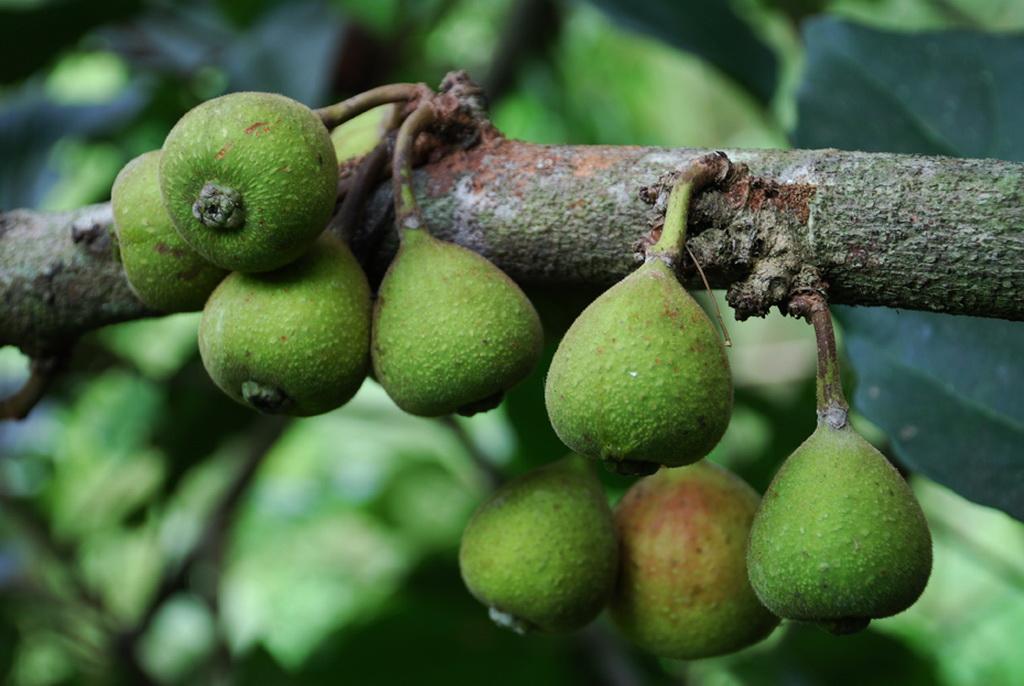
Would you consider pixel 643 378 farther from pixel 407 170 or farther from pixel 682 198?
pixel 407 170

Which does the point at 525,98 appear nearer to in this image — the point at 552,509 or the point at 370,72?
the point at 370,72

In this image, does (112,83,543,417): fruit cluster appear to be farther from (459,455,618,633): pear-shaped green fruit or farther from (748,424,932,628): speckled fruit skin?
(748,424,932,628): speckled fruit skin

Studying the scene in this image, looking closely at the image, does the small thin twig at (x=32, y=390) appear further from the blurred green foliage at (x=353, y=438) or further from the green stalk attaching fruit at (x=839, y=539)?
the green stalk attaching fruit at (x=839, y=539)

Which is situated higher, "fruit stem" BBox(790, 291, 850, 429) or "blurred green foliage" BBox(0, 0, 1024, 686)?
"fruit stem" BBox(790, 291, 850, 429)

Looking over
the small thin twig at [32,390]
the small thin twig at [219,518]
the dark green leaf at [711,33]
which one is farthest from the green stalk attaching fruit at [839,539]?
the small thin twig at [219,518]

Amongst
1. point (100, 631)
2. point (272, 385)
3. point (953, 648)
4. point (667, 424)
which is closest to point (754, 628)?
point (667, 424)

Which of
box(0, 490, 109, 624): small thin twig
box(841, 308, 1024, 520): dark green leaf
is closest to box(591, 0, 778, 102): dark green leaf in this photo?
box(841, 308, 1024, 520): dark green leaf
